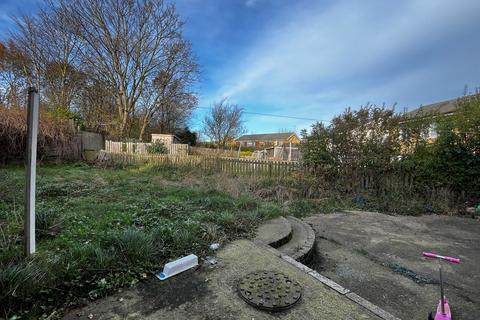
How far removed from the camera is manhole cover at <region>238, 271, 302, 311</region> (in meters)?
1.77

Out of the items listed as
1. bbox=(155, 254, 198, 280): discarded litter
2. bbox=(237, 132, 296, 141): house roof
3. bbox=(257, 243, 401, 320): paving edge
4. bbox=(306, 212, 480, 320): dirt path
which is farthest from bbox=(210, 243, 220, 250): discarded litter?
bbox=(237, 132, 296, 141): house roof

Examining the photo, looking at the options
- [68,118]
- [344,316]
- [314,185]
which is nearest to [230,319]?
[344,316]

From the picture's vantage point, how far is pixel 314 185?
6.95m

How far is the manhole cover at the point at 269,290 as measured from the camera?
177 centimetres

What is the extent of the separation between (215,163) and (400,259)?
7836 millimetres

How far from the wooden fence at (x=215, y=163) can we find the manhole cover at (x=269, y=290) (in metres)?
5.69

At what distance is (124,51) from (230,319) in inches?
718

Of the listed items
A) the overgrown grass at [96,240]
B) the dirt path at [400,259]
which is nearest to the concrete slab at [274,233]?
the overgrown grass at [96,240]

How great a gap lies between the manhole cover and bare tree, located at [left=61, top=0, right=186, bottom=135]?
17.5 metres

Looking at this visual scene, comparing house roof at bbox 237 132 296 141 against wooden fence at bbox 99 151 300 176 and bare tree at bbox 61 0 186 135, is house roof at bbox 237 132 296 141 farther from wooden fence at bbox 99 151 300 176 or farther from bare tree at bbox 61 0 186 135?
wooden fence at bbox 99 151 300 176

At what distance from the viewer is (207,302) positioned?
180cm

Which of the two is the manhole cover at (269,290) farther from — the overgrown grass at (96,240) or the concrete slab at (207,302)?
the overgrown grass at (96,240)

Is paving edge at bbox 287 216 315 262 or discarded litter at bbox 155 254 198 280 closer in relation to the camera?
discarded litter at bbox 155 254 198 280

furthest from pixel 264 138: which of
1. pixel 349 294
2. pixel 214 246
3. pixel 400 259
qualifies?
pixel 349 294
